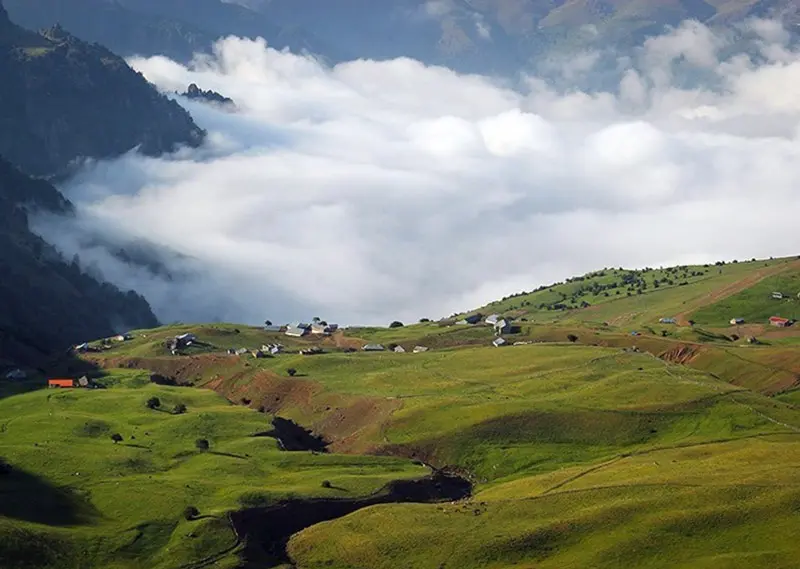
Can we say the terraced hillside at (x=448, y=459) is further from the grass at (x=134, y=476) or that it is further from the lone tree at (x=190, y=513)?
the lone tree at (x=190, y=513)

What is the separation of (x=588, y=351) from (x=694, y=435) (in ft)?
181

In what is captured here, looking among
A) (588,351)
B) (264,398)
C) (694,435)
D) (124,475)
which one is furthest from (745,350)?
(124,475)

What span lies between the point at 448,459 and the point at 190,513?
140 ft

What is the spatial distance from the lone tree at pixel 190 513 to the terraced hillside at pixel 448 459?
3.24 ft

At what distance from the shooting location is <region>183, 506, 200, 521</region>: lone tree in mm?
92944

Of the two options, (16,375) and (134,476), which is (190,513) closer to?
(134,476)

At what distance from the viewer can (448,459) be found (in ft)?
410

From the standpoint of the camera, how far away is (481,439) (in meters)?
128

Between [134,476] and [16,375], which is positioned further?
[16,375]

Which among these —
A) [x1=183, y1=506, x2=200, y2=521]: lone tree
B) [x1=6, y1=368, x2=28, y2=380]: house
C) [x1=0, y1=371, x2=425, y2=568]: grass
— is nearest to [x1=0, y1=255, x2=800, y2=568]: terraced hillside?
[x1=0, y1=371, x2=425, y2=568]: grass

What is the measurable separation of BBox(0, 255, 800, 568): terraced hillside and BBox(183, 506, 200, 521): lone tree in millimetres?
988

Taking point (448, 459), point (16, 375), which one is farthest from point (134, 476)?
point (16, 375)

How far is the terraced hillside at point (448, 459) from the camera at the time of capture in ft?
272

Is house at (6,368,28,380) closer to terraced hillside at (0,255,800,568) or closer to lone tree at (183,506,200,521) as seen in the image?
terraced hillside at (0,255,800,568)
